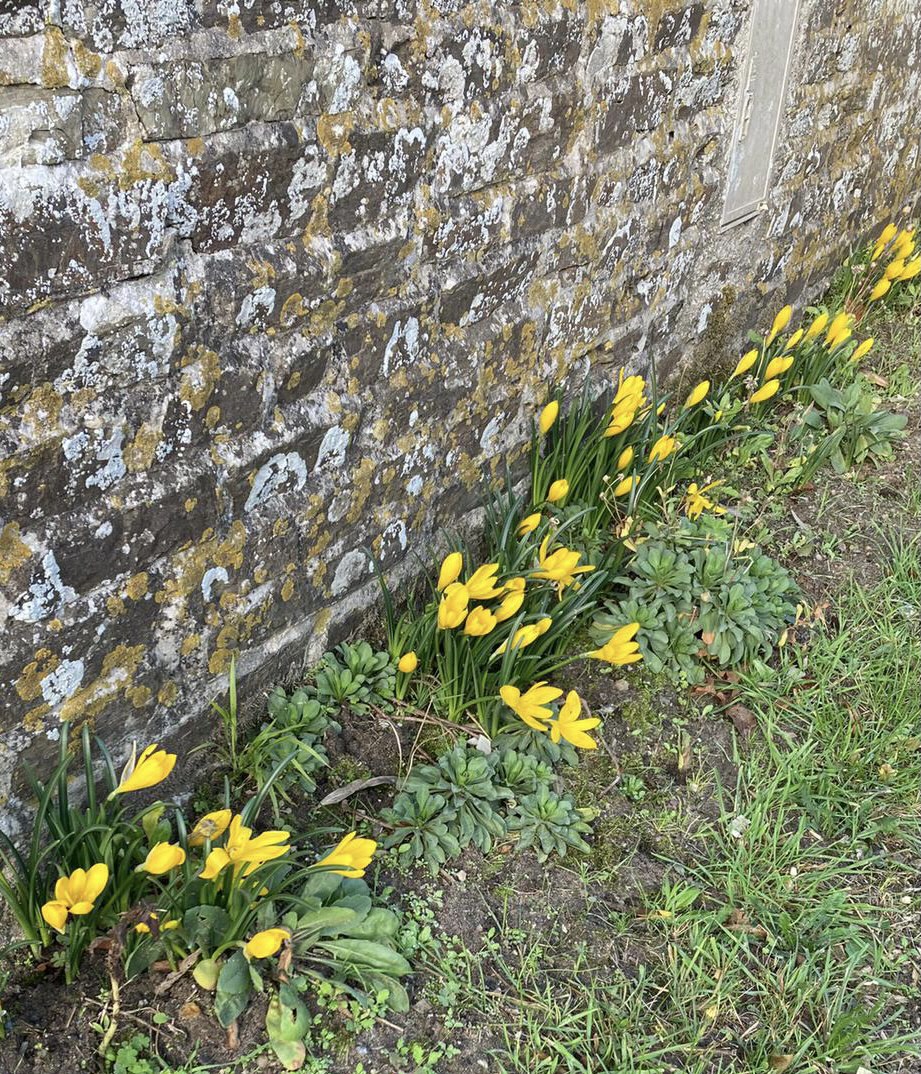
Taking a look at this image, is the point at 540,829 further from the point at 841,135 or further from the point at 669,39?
the point at 841,135

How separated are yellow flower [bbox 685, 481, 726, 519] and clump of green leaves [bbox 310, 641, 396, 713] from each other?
1182 millimetres

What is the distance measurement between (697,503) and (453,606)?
1181mm

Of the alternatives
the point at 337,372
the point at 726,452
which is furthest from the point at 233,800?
the point at 726,452

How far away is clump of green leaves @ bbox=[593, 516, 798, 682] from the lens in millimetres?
2803

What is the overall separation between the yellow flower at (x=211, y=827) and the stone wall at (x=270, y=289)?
0.87 ft

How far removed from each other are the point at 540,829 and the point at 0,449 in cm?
140

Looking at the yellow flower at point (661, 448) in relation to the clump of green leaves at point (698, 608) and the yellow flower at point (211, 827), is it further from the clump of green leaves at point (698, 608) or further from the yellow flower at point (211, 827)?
the yellow flower at point (211, 827)

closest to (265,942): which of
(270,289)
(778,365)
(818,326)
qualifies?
(270,289)

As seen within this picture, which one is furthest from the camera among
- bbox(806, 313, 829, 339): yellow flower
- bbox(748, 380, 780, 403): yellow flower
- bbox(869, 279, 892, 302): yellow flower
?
bbox(869, 279, 892, 302): yellow flower

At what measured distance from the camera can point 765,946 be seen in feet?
7.01

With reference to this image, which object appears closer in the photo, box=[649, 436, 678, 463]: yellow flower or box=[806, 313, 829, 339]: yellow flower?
box=[649, 436, 678, 463]: yellow flower

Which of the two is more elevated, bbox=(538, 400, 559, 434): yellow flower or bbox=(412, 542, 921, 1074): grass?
bbox=(538, 400, 559, 434): yellow flower

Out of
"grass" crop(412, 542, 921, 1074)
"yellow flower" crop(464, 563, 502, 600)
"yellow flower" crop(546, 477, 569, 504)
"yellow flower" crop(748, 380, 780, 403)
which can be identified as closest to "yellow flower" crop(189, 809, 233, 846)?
"grass" crop(412, 542, 921, 1074)

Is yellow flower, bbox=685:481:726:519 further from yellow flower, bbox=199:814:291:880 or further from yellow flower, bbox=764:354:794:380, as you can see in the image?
yellow flower, bbox=199:814:291:880
